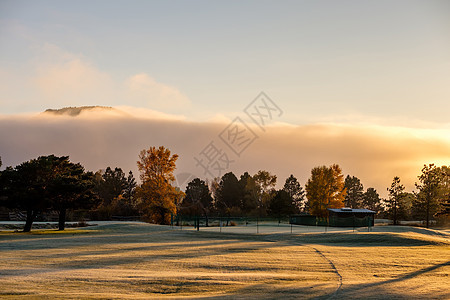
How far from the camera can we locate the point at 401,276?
20766 mm

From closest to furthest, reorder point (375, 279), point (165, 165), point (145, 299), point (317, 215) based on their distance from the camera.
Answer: point (145, 299), point (375, 279), point (165, 165), point (317, 215)

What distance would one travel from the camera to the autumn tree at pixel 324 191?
8506 centimetres

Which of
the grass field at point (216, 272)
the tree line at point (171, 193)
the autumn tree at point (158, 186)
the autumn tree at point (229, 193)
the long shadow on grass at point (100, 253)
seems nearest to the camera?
the grass field at point (216, 272)

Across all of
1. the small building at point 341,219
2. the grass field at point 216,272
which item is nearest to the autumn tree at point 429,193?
the small building at point 341,219

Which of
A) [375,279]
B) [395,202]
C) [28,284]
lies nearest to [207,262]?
[375,279]

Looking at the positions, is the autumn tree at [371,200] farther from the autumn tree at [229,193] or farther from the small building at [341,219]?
the small building at [341,219]

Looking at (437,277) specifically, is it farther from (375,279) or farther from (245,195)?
(245,195)

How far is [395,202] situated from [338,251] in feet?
193

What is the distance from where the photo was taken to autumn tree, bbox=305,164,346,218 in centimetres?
8506

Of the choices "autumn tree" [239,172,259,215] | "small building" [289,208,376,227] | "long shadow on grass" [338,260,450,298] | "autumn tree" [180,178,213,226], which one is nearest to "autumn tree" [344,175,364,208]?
"autumn tree" [239,172,259,215]

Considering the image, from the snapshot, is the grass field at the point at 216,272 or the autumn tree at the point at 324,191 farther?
the autumn tree at the point at 324,191

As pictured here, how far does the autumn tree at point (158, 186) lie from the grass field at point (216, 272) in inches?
1162

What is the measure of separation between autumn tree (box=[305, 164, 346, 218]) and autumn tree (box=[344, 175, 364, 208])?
37576mm

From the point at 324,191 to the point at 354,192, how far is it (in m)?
45.3
